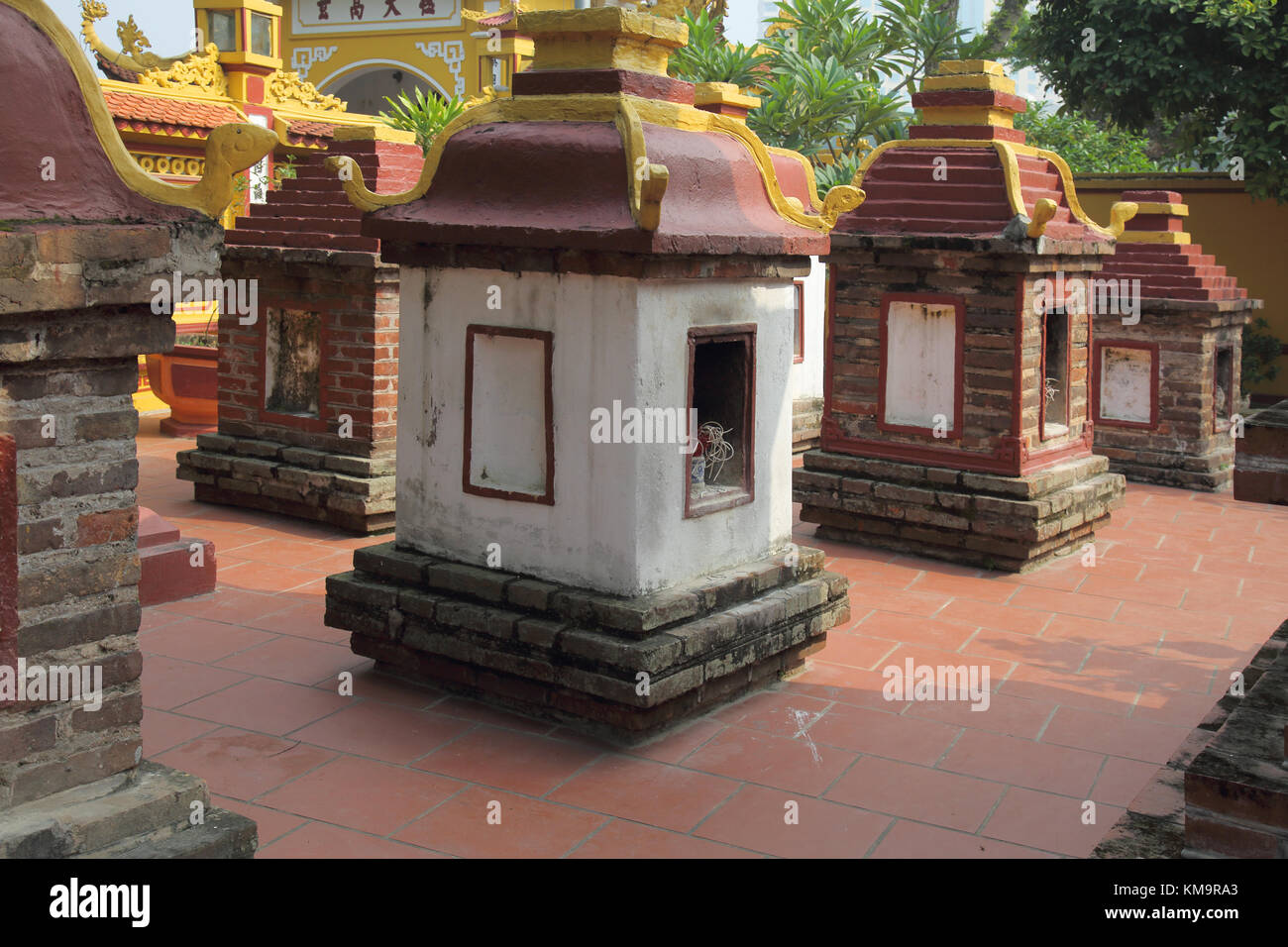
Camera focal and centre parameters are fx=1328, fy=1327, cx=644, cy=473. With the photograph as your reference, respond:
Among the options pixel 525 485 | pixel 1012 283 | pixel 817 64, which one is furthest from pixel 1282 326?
pixel 525 485

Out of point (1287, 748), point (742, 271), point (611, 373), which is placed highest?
point (742, 271)

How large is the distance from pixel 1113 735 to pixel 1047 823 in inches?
45.1

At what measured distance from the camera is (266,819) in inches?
199

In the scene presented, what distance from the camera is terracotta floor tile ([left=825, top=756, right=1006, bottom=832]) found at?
5285mm

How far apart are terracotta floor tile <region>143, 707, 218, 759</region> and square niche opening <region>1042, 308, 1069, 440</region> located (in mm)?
6212

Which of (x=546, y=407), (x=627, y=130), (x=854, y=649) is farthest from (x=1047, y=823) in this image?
(x=627, y=130)

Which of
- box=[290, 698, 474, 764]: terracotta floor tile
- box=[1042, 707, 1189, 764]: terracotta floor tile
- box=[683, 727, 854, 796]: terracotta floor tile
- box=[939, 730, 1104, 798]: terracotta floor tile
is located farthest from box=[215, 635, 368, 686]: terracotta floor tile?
box=[1042, 707, 1189, 764]: terracotta floor tile

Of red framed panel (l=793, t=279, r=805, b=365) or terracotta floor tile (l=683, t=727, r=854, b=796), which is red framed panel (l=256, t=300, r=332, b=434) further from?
red framed panel (l=793, t=279, r=805, b=365)

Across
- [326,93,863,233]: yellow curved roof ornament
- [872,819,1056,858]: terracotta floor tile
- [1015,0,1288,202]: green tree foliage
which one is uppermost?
[1015,0,1288,202]: green tree foliage

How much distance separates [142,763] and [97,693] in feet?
1.08

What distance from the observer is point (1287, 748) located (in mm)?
4195

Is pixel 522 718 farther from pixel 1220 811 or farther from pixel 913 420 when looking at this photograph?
pixel 913 420

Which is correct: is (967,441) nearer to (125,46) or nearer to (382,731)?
(382,731)

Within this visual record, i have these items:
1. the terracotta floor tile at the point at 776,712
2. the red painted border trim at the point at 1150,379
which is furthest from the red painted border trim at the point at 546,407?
the red painted border trim at the point at 1150,379
